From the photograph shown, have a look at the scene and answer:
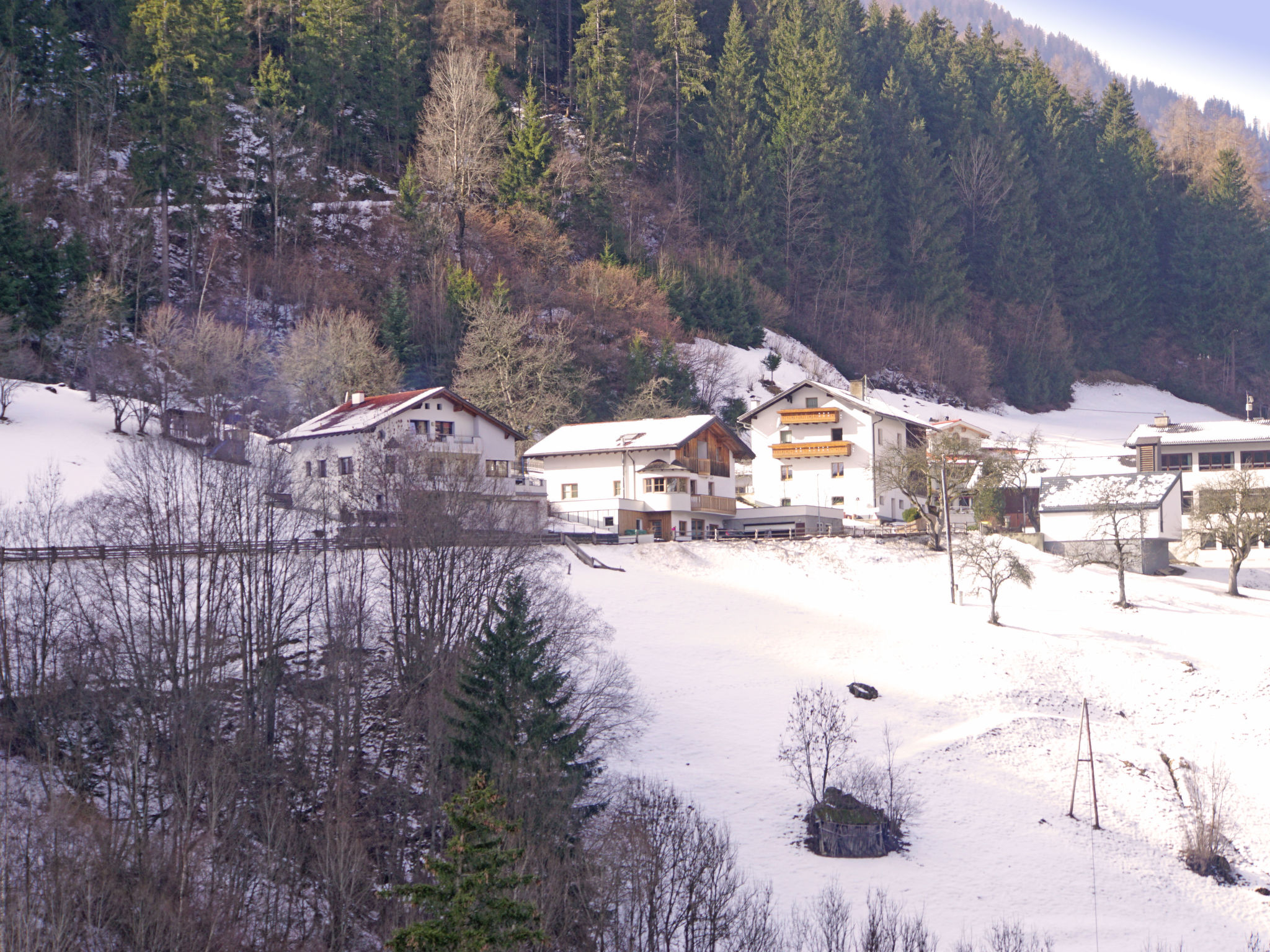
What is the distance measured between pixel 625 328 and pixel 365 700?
2066 inches

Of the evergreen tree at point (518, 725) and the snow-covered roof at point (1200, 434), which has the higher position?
the snow-covered roof at point (1200, 434)

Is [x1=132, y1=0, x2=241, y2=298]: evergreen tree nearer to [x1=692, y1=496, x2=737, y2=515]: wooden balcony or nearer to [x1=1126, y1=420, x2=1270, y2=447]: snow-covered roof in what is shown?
[x1=692, y1=496, x2=737, y2=515]: wooden balcony

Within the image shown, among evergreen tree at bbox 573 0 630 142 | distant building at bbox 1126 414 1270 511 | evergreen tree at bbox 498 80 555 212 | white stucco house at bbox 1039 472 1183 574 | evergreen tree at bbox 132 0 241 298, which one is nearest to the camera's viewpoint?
white stucco house at bbox 1039 472 1183 574

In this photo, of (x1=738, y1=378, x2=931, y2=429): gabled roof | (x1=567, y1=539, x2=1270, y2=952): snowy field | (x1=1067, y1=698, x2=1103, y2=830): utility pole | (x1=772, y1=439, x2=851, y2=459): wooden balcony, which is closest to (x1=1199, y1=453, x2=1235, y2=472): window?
(x1=738, y1=378, x2=931, y2=429): gabled roof

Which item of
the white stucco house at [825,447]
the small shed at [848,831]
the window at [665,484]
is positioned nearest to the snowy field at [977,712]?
the small shed at [848,831]

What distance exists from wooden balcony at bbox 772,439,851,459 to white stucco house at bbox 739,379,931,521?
0.03m

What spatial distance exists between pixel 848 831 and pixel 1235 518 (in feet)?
106

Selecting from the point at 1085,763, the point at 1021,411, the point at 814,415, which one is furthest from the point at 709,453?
the point at 1021,411

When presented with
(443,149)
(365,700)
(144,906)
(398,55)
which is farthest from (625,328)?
(144,906)

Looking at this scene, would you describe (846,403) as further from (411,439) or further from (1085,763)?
(1085,763)

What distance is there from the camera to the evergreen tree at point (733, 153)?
10388 centimetres

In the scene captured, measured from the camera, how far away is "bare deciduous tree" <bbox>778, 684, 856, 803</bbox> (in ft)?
127

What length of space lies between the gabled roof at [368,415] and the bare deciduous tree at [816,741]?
25.2m

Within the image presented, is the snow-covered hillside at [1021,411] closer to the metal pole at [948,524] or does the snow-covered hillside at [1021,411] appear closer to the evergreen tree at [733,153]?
the evergreen tree at [733,153]
